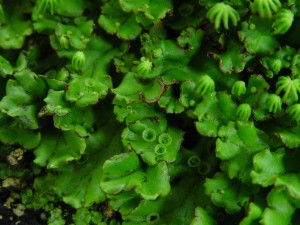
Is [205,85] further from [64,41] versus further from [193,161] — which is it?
[64,41]

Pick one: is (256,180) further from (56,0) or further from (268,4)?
(56,0)

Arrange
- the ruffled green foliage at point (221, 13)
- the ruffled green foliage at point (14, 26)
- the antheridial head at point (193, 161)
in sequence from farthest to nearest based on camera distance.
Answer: the ruffled green foliage at point (14, 26) < the antheridial head at point (193, 161) < the ruffled green foliage at point (221, 13)

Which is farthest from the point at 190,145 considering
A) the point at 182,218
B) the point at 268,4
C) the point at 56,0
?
the point at 56,0

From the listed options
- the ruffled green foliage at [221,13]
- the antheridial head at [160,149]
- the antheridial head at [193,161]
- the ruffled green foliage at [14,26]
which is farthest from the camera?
the ruffled green foliage at [14,26]

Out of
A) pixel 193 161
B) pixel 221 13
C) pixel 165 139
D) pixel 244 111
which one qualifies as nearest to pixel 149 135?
pixel 165 139

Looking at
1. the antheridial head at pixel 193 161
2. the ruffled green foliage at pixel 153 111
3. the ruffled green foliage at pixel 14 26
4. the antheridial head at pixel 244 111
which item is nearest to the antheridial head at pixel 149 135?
the ruffled green foliage at pixel 153 111

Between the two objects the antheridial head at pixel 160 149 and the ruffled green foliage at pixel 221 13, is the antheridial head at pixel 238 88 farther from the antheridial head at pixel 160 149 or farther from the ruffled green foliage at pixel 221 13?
the antheridial head at pixel 160 149

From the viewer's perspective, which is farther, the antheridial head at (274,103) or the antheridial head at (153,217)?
the antheridial head at (153,217)
